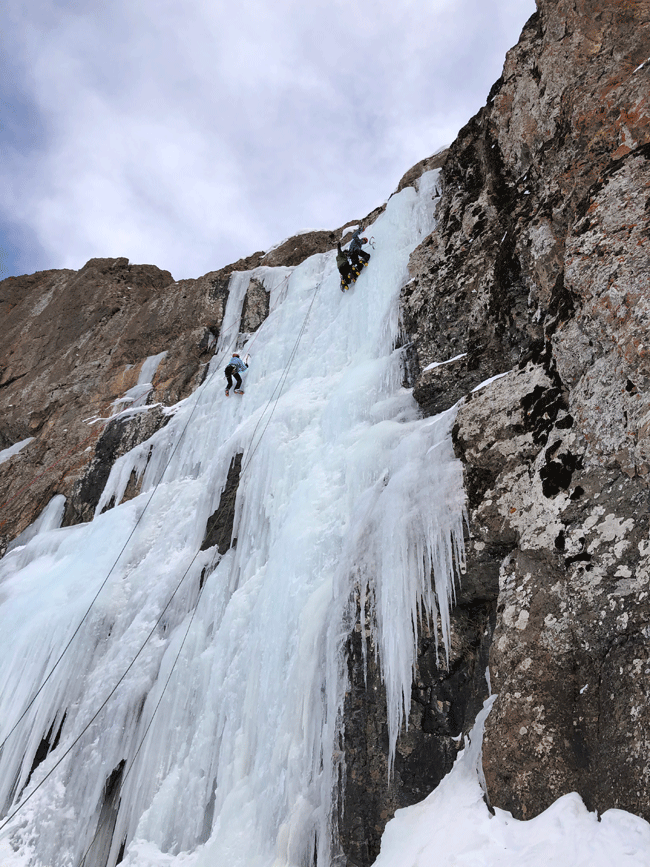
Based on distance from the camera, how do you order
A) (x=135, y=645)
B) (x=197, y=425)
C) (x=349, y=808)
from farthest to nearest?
(x=197, y=425) → (x=135, y=645) → (x=349, y=808)

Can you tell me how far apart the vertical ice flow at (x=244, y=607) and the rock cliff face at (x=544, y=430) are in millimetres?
262

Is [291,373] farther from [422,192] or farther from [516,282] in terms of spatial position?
[516,282]

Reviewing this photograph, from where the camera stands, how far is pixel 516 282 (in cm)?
548

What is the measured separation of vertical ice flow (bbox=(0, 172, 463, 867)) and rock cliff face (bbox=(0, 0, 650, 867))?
262 mm

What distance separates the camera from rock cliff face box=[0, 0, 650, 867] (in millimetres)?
2646

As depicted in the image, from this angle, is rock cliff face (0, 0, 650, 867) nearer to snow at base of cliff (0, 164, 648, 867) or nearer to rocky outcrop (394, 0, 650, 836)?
rocky outcrop (394, 0, 650, 836)

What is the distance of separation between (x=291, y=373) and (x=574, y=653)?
702 centimetres

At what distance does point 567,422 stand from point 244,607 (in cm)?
408

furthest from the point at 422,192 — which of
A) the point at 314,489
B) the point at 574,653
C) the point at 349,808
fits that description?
the point at 349,808

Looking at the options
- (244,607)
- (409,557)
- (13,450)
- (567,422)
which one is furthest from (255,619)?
(13,450)

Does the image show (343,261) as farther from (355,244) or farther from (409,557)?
(409,557)

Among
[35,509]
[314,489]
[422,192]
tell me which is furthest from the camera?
[35,509]

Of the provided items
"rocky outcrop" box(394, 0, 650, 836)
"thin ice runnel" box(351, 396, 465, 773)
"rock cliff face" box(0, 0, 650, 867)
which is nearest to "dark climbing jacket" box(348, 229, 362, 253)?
"rock cliff face" box(0, 0, 650, 867)

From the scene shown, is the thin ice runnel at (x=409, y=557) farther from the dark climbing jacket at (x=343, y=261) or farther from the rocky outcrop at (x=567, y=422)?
the dark climbing jacket at (x=343, y=261)
